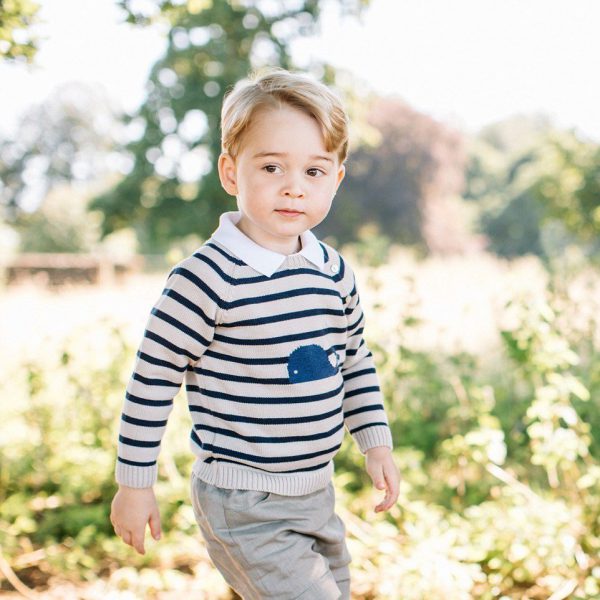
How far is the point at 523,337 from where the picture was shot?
2793 millimetres

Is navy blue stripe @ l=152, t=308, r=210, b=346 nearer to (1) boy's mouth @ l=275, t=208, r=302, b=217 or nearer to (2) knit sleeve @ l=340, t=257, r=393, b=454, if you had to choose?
(1) boy's mouth @ l=275, t=208, r=302, b=217

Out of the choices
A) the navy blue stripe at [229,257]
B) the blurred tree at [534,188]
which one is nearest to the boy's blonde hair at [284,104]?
the navy blue stripe at [229,257]

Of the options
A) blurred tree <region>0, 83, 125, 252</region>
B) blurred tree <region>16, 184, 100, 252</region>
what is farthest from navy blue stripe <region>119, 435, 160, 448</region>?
blurred tree <region>0, 83, 125, 252</region>

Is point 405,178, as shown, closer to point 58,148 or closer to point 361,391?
point 58,148

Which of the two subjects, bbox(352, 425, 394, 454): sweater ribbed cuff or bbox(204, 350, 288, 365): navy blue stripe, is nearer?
bbox(204, 350, 288, 365): navy blue stripe

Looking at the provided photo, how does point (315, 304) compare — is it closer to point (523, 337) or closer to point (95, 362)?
point (523, 337)

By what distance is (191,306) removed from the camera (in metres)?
1.53

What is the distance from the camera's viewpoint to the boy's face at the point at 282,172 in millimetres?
1578

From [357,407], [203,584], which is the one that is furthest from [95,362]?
[357,407]

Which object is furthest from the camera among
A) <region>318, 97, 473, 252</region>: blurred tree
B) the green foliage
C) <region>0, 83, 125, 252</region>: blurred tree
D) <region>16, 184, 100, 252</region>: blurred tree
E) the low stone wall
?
<region>0, 83, 125, 252</region>: blurred tree

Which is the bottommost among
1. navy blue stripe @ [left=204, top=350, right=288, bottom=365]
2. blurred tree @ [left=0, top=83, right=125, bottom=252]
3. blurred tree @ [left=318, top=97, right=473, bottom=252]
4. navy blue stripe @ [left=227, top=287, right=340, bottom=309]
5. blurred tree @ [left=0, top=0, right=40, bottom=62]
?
navy blue stripe @ [left=204, top=350, right=288, bottom=365]

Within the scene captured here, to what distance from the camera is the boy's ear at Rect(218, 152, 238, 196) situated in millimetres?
1680

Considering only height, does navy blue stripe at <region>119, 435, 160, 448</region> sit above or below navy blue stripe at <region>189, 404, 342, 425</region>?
below

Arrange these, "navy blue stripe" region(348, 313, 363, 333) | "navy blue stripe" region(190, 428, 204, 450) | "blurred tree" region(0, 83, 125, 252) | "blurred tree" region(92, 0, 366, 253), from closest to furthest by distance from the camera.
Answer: "navy blue stripe" region(190, 428, 204, 450), "navy blue stripe" region(348, 313, 363, 333), "blurred tree" region(92, 0, 366, 253), "blurred tree" region(0, 83, 125, 252)
